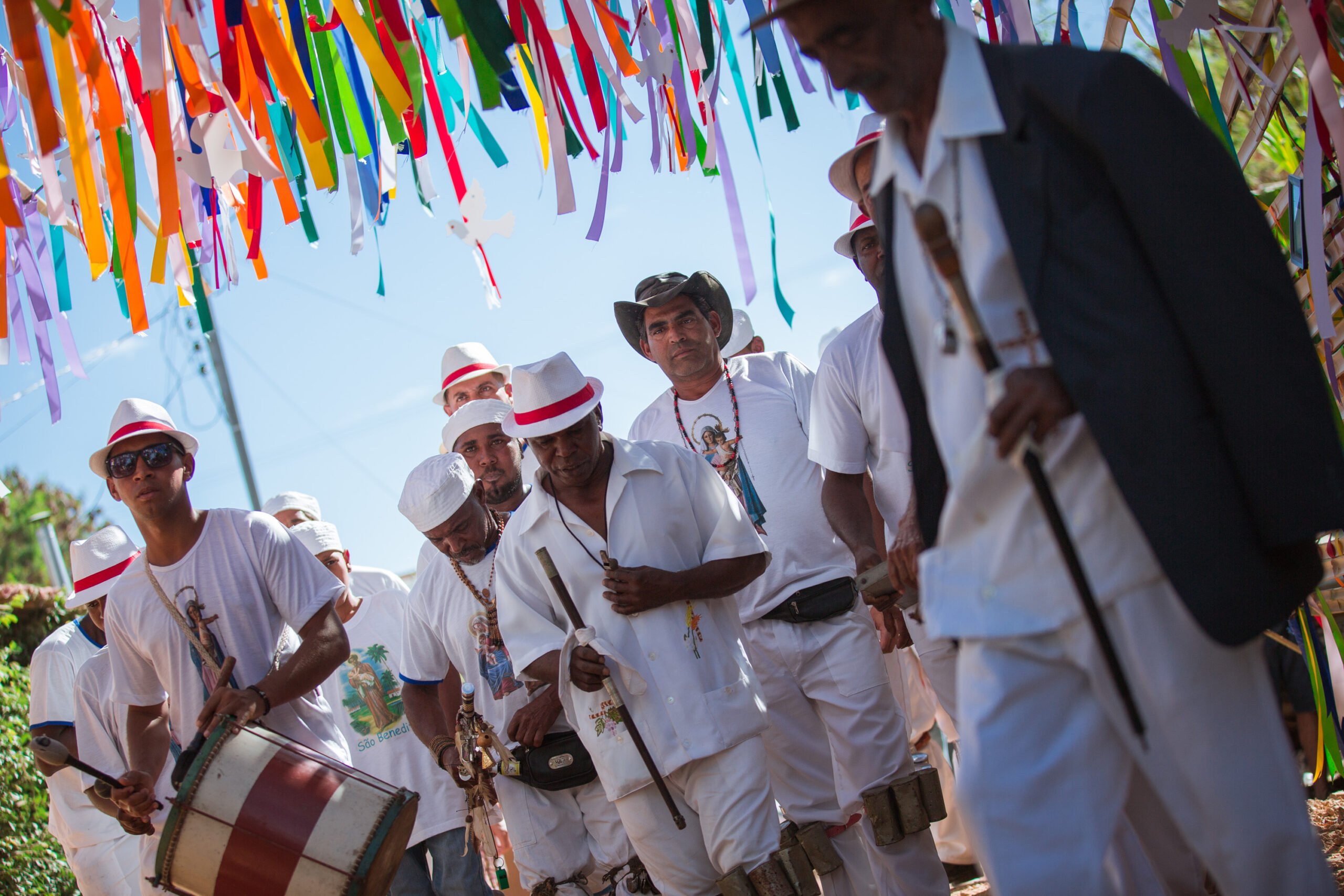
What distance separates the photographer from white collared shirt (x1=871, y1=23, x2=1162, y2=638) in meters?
2.12

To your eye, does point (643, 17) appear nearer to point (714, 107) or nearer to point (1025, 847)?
point (714, 107)

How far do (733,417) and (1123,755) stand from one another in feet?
12.0

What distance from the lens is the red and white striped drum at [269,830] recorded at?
4.29 meters

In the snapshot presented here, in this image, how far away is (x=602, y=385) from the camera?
4984 mm

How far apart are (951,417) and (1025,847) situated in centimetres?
78

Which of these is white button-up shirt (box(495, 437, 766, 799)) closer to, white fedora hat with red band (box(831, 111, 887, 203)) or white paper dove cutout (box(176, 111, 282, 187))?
white fedora hat with red band (box(831, 111, 887, 203))

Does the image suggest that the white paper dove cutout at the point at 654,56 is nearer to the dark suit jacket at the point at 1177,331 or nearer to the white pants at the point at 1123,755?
the dark suit jacket at the point at 1177,331

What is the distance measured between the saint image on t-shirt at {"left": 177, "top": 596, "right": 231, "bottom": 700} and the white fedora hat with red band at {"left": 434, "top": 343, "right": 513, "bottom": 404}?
2704mm

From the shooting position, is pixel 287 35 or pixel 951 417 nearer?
pixel 951 417

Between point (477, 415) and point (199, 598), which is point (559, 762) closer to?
point (199, 598)

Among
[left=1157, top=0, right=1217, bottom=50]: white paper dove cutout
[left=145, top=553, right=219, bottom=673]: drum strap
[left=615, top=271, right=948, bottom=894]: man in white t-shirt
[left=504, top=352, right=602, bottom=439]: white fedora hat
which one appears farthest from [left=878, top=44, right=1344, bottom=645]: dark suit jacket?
[left=145, top=553, right=219, bottom=673]: drum strap

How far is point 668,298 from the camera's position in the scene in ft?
19.5

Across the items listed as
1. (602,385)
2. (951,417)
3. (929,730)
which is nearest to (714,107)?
(602,385)

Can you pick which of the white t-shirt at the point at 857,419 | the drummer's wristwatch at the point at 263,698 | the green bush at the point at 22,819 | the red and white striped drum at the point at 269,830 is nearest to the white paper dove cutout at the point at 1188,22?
the white t-shirt at the point at 857,419
